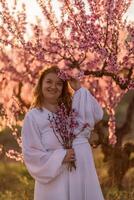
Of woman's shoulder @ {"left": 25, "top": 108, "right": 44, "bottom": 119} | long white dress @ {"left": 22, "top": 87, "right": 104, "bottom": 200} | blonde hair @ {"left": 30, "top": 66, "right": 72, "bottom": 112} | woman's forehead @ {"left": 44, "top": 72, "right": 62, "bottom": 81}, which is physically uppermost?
woman's forehead @ {"left": 44, "top": 72, "right": 62, "bottom": 81}

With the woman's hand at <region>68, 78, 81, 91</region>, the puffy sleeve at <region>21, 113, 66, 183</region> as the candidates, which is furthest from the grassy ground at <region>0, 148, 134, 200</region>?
the puffy sleeve at <region>21, 113, 66, 183</region>

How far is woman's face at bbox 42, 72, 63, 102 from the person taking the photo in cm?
588

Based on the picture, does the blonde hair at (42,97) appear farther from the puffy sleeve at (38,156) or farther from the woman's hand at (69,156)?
the woman's hand at (69,156)

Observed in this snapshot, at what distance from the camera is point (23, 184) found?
13375 millimetres

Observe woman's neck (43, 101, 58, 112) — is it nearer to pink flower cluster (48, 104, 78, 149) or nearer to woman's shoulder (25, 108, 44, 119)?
woman's shoulder (25, 108, 44, 119)

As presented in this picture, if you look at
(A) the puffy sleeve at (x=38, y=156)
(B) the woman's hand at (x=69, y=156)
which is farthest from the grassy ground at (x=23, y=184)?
(B) the woman's hand at (x=69, y=156)

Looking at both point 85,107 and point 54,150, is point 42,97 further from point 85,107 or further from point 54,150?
point 54,150

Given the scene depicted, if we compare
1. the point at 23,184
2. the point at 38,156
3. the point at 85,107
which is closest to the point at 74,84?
the point at 85,107

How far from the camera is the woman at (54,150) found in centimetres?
576

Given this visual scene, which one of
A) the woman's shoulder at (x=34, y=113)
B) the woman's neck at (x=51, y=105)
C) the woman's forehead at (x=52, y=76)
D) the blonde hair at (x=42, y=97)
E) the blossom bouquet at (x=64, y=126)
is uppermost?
the woman's forehead at (x=52, y=76)

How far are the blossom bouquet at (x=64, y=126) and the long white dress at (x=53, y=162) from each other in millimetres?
60

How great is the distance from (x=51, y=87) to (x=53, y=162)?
73cm

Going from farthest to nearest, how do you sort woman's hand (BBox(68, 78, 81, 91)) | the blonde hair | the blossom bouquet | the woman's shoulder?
1. woman's hand (BBox(68, 78, 81, 91))
2. the blonde hair
3. the woman's shoulder
4. the blossom bouquet

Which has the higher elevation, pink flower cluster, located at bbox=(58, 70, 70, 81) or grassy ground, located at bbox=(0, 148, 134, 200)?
pink flower cluster, located at bbox=(58, 70, 70, 81)
